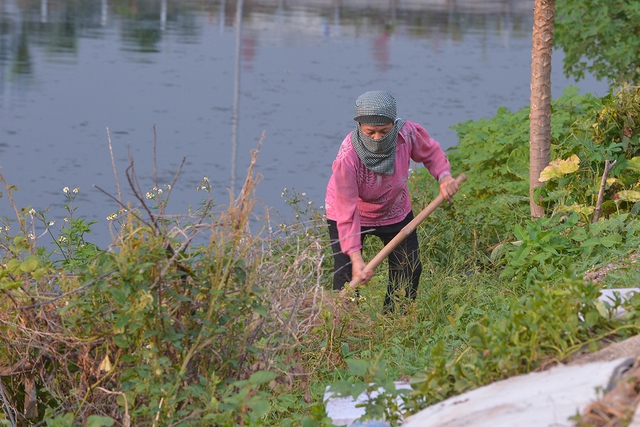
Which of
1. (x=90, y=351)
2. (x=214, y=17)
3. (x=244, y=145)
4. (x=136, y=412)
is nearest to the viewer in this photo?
(x=136, y=412)

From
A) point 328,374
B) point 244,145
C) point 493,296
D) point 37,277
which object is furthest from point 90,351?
point 244,145

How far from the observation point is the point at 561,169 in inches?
217

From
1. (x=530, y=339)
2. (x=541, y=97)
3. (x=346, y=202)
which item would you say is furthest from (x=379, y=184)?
(x=530, y=339)

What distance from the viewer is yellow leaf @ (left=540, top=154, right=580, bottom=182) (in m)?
5.49

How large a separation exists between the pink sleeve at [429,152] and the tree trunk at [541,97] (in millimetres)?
1146

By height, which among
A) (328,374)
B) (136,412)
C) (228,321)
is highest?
(228,321)

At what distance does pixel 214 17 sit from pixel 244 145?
1456cm

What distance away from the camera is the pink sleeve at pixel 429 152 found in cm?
474

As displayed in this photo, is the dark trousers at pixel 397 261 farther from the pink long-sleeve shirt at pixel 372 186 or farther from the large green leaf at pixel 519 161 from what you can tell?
the large green leaf at pixel 519 161

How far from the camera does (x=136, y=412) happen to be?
Answer: 2.95m

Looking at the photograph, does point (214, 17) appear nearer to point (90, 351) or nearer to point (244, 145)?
point (244, 145)

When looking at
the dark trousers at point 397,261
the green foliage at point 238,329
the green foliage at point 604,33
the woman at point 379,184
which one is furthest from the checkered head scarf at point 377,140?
the green foliage at point 604,33

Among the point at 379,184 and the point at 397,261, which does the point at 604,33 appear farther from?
the point at 379,184

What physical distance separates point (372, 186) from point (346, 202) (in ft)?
0.78
